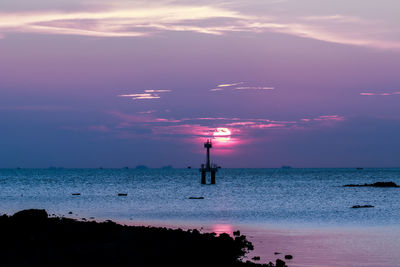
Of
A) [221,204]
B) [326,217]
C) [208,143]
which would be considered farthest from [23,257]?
[208,143]

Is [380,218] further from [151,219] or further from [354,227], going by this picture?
[151,219]

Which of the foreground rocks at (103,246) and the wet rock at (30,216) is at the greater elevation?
the wet rock at (30,216)

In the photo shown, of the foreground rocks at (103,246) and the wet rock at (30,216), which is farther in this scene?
the wet rock at (30,216)

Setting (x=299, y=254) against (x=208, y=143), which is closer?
(x=299, y=254)

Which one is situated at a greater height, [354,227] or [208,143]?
[208,143]

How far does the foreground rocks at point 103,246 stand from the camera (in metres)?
28.3

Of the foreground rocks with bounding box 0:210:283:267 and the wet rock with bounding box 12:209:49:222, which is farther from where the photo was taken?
the wet rock with bounding box 12:209:49:222

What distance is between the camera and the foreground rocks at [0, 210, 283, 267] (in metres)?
28.3

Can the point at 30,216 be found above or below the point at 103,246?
above

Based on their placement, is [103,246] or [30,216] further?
[30,216]

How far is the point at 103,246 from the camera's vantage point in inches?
1280

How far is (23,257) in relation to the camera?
28531 millimetres

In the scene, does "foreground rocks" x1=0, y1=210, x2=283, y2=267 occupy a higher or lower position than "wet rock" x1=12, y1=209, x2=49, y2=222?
lower

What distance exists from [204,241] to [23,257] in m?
11.3
